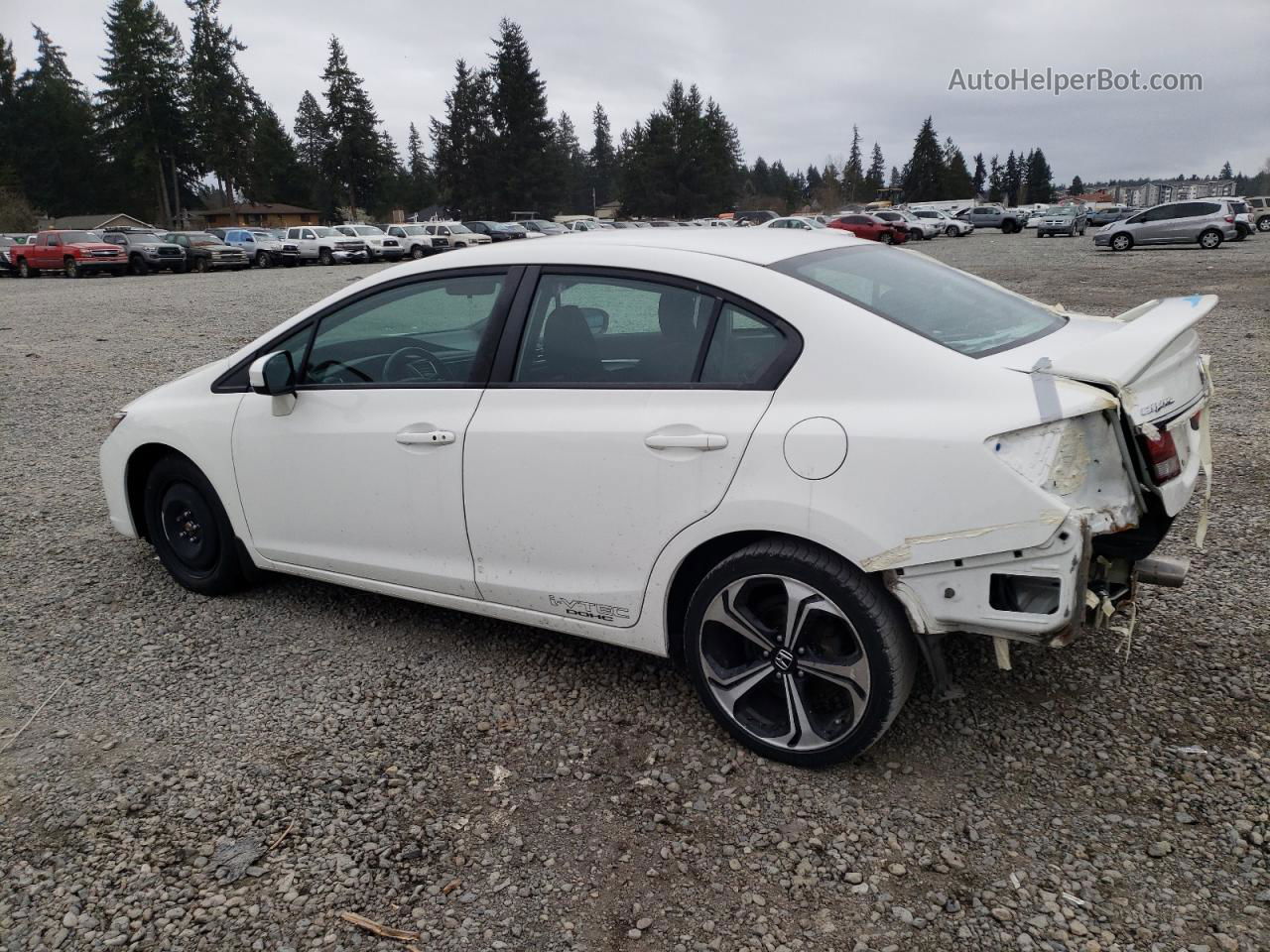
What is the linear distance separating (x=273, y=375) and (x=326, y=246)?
35.9 meters

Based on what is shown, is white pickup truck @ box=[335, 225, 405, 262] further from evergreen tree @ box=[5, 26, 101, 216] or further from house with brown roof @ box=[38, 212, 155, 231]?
evergreen tree @ box=[5, 26, 101, 216]

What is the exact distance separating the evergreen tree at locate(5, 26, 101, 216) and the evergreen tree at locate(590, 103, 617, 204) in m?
70.7

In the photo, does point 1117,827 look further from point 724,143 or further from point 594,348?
point 724,143

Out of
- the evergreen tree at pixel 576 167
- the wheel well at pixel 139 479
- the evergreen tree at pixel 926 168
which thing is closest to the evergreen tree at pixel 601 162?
the evergreen tree at pixel 576 167

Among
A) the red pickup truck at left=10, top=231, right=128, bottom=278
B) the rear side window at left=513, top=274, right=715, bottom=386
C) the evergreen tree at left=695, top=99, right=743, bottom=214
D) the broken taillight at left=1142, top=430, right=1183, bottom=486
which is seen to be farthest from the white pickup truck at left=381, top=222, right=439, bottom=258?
the evergreen tree at left=695, top=99, right=743, bottom=214

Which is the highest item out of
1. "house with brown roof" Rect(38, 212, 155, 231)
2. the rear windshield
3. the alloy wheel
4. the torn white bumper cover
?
"house with brown roof" Rect(38, 212, 155, 231)

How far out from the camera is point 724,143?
87.9m

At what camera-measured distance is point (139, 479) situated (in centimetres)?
462

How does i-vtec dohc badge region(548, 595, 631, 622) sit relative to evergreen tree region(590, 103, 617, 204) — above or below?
below

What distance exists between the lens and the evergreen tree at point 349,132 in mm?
84375

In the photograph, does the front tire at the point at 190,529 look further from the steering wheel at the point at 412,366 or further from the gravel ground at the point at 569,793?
the steering wheel at the point at 412,366

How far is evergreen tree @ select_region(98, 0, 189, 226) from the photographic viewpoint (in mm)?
73625

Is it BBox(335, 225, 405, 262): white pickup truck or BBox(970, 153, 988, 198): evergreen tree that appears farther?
BBox(970, 153, 988, 198): evergreen tree

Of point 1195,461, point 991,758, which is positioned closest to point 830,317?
point 1195,461
